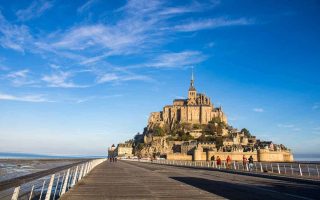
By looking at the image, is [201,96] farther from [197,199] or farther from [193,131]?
[197,199]

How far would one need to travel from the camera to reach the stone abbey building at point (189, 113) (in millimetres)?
186875

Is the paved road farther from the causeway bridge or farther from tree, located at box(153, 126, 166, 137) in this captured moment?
tree, located at box(153, 126, 166, 137)

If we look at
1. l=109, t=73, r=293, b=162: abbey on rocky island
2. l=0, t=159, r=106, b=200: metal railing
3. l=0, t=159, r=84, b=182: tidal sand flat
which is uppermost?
l=109, t=73, r=293, b=162: abbey on rocky island

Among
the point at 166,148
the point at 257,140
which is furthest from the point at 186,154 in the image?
the point at 257,140

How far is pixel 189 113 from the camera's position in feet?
613

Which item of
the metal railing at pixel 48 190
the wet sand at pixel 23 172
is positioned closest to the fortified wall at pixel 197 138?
the wet sand at pixel 23 172

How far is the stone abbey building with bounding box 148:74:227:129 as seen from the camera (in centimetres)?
18688

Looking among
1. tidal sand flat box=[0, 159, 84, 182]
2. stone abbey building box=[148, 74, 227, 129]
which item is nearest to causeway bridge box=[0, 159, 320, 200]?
tidal sand flat box=[0, 159, 84, 182]

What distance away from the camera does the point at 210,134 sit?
172 m

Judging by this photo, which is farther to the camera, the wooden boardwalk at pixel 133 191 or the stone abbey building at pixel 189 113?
the stone abbey building at pixel 189 113

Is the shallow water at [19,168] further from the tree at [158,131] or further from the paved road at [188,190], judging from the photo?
the tree at [158,131]

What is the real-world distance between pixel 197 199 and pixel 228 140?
15398 cm

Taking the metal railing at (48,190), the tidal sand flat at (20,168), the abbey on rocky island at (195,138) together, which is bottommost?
the metal railing at (48,190)

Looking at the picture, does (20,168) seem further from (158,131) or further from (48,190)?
(158,131)
